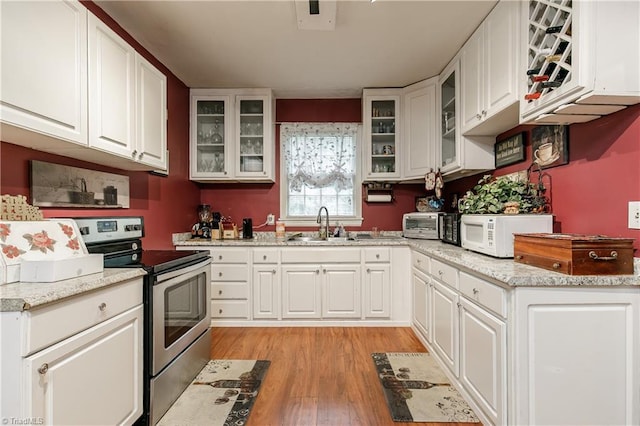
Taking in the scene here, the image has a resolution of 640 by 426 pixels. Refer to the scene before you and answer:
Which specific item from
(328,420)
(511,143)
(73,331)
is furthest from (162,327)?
(511,143)

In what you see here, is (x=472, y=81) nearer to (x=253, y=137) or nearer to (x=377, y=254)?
(x=377, y=254)

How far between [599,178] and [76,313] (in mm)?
2512

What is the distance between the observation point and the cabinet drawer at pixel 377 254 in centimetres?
312

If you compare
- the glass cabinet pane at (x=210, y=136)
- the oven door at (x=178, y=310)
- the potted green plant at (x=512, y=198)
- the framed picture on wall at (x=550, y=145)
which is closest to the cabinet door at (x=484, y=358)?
the potted green plant at (x=512, y=198)

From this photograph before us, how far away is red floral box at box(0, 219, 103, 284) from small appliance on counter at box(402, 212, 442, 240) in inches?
105

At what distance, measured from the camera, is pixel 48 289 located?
1135mm

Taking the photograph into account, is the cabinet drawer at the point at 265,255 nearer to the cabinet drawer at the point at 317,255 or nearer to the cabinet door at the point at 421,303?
the cabinet drawer at the point at 317,255

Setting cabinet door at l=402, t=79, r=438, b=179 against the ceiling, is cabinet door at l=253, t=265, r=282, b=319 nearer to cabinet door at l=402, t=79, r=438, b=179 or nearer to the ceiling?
cabinet door at l=402, t=79, r=438, b=179

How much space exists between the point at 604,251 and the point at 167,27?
295 centimetres

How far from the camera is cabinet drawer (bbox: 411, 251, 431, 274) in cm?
259

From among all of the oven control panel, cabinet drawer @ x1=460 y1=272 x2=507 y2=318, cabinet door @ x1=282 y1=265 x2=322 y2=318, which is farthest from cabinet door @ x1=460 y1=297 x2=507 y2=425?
the oven control panel

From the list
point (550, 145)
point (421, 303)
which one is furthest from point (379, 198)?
point (550, 145)

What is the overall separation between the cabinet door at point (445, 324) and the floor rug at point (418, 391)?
0.13 meters

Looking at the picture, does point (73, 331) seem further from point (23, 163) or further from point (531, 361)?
point (531, 361)
